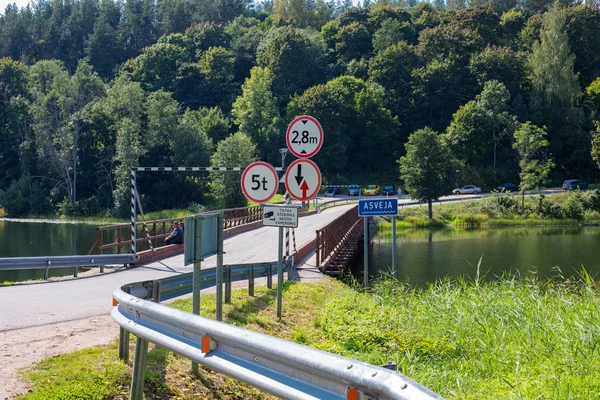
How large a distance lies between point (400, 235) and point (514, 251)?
1275cm

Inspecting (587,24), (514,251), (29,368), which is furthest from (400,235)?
(587,24)

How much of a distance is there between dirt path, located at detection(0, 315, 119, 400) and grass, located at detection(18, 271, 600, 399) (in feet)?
0.67

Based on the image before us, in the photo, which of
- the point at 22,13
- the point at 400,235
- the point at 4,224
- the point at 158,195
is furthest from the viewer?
the point at 22,13

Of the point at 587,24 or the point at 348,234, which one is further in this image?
the point at 587,24

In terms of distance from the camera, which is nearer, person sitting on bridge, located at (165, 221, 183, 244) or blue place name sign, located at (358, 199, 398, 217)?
blue place name sign, located at (358, 199, 398, 217)

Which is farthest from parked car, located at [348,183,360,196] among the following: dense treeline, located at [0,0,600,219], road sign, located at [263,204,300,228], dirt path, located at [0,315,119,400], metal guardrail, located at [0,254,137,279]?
dirt path, located at [0,315,119,400]

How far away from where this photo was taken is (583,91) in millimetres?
82500

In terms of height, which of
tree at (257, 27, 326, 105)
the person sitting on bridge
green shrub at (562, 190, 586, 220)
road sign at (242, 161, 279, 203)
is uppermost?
tree at (257, 27, 326, 105)

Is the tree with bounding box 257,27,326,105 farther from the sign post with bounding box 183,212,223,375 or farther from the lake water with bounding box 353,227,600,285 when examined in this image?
the sign post with bounding box 183,212,223,375

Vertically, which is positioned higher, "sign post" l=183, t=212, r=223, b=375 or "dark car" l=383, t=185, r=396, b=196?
"sign post" l=183, t=212, r=223, b=375

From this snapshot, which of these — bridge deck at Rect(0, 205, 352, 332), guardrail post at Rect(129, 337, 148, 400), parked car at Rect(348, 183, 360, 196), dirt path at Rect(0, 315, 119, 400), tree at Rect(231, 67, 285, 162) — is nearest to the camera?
guardrail post at Rect(129, 337, 148, 400)

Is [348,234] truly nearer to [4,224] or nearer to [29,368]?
[29,368]

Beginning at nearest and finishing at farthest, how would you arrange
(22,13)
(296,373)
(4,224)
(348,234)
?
(296,373) < (348,234) < (4,224) < (22,13)

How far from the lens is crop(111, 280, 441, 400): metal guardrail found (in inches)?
110
